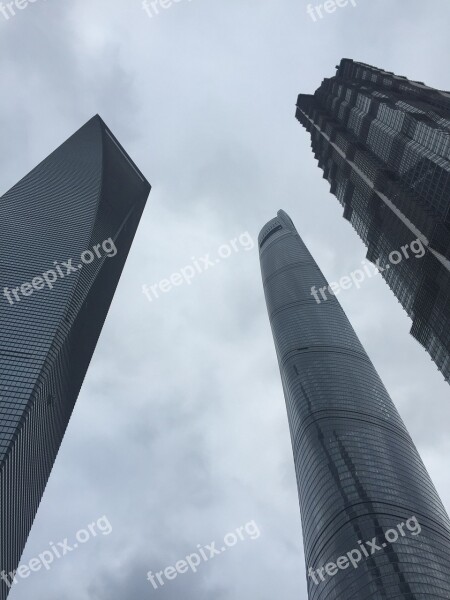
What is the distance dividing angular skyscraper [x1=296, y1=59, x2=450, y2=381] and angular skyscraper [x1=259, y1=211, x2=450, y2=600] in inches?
1493

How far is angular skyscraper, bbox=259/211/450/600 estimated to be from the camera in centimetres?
10531

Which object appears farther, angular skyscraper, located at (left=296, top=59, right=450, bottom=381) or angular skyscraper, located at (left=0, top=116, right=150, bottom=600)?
angular skyscraper, located at (left=0, top=116, right=150, bottom=600)

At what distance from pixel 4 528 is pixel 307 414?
84489 mm

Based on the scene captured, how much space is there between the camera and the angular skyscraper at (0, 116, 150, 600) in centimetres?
11694

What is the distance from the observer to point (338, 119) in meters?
176

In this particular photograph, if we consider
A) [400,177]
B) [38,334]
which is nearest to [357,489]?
[400,177]

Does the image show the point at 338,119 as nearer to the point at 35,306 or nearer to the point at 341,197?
the point at 341,197

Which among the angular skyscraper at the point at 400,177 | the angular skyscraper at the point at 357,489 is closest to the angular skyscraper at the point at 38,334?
the angular skyscraper at the point at 357,489

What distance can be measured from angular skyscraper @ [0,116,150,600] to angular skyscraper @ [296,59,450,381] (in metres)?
89.0

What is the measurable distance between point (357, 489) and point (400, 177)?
77325mm

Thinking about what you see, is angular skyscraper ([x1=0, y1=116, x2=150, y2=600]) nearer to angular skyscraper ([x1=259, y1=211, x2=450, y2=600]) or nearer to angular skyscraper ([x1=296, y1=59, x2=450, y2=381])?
angular skyscraper ([x1=259, y1=211, x2=450, y2=600])

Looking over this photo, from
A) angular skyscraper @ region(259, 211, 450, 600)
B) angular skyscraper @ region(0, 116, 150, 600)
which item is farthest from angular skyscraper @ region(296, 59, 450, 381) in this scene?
angular skyscraper @ region(0, 116, 150, 600)

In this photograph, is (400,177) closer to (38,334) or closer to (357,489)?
(357,489)

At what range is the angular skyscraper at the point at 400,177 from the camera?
105375 mm
